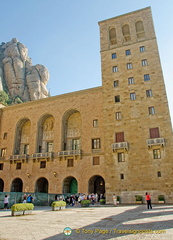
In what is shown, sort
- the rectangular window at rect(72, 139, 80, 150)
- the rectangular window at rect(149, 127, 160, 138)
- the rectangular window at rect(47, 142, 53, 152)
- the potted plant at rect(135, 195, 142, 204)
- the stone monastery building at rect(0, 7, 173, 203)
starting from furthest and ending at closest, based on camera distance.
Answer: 1. the rectangular window at rect(47, 142, 53, 152)
2. the rectangular window at rect(72, 139, 80, 150)
3. the rectangular window at rect(149, 127, 160, 138)
4. the stone monastery building at rect(0, 7, 173, 203)
5. the potted plant at rect(135, 195, 142, 204)

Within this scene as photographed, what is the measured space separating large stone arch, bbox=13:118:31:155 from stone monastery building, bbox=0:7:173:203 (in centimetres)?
20

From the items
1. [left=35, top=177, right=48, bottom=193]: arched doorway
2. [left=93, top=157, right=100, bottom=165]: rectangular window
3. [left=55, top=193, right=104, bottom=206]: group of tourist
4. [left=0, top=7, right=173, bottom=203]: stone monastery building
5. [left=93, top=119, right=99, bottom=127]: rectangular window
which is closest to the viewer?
[left=55, top=193, right=104, bottom=206]: group of tourist

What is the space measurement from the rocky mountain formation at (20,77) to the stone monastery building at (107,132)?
3639 centimetres


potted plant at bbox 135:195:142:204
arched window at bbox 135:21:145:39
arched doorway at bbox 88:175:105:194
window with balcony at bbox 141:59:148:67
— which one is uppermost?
arched window at bbox 135:21:145:39

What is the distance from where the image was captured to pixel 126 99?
31.2 m

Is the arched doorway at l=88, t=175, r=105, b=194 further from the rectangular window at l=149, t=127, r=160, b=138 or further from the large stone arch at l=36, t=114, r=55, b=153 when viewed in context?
the rectangular window at l=149, t=127, r=160, b=138

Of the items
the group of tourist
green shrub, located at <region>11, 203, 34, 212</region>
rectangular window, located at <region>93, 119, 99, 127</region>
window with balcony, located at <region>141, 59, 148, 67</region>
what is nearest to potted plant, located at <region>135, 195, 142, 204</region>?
the group of tourist

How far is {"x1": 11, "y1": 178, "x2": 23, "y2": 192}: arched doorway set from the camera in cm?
3642

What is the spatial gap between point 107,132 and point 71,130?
341 inches

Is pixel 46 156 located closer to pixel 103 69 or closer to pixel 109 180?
pixel 109 180

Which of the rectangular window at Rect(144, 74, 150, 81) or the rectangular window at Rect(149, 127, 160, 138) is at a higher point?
the rectangular window at Rect(144, 74, 150, 81)

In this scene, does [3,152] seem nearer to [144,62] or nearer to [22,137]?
[22,137]

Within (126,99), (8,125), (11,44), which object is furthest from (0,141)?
(11,44)

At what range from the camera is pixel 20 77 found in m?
79.8
